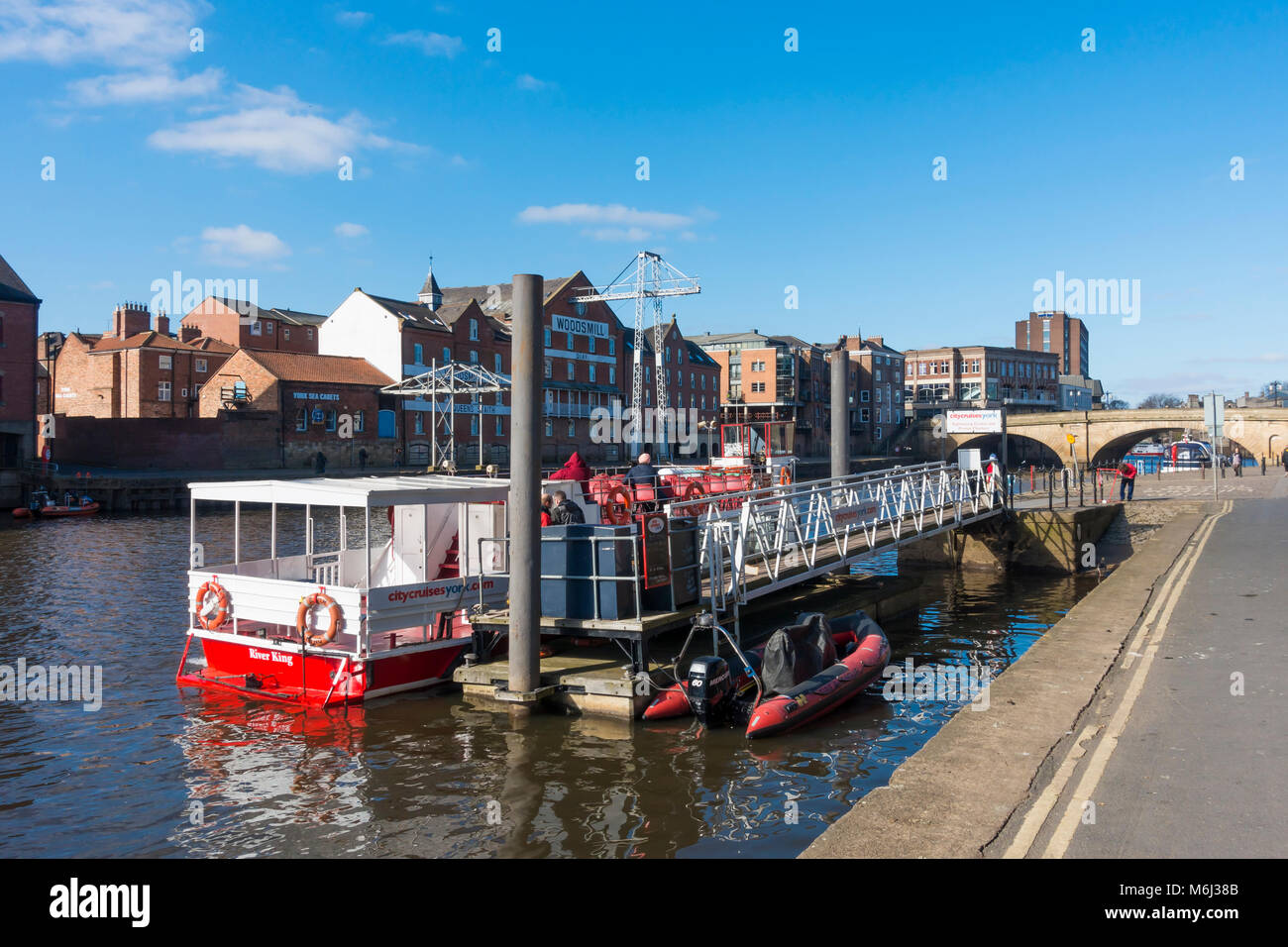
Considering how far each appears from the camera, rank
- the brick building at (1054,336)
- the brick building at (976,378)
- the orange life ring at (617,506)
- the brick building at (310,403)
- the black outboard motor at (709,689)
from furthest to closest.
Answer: the brick building at (1054,336)
the brick building at (976,378)
the brick building at (310,403)
the orange life ring at (617,506)
the black outboard motor at (709,689)

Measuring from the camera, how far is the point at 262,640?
13188mm

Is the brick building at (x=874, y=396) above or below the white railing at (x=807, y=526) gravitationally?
above

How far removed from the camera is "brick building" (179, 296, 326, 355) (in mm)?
75562

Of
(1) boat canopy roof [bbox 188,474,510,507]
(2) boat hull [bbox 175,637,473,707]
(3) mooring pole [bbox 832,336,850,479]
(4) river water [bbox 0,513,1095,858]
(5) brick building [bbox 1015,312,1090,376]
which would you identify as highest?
(5) brick building [bbox 1015,312,1090,376]

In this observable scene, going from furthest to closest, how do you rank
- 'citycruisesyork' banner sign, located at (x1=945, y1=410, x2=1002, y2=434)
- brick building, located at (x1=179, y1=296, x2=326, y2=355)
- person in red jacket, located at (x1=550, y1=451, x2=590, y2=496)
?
brick building, located at (x1=179, y1=296, x2=326, y2=355)
'citycruisesyork' banner sign, located at (x1=945, y1=410, x2=1002, y2=434)
person in red jacket, located at (x1=550, y1=451, x2=590, y2=496)

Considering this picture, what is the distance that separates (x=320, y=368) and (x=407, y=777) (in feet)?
179

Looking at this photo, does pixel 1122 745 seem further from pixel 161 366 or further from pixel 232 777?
pixel 161 366

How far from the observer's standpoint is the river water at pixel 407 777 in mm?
8469

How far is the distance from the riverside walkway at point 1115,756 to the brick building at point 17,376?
168 ft

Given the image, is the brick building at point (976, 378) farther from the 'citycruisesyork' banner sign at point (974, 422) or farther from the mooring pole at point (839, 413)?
the mooring pole at point (839, 413)

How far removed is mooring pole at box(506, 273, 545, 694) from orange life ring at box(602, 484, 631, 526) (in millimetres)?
4859

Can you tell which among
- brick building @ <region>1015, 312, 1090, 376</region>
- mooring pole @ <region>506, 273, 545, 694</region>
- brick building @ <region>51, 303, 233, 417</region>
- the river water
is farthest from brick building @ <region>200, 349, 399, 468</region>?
brick building @ <region>1015, 312, 1090, 376</region>

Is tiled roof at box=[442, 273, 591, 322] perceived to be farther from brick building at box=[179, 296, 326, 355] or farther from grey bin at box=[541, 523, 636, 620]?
grey bin at box=[541, 523, 636, 620]

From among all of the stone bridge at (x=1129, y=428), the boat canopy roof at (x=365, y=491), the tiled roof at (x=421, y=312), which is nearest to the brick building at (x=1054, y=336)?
the stone bridge at (x=1129, y=428)
